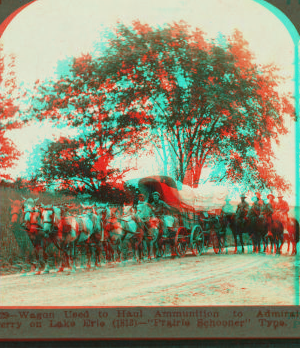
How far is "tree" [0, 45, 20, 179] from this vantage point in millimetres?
5375

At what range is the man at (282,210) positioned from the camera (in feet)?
17.9

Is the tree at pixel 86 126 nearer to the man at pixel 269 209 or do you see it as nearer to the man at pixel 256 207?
the man at pixel 256 207

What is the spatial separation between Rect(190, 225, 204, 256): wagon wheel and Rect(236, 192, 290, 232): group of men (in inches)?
21.4

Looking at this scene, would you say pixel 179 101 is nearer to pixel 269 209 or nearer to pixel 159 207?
pixel 159 207

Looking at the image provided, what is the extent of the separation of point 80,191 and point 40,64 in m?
1.69

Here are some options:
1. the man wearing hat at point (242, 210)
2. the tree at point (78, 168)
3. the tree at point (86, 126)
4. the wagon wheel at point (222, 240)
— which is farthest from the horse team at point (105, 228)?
the tree at point (86, 126)

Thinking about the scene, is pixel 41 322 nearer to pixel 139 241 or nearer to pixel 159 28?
pixel 139 241

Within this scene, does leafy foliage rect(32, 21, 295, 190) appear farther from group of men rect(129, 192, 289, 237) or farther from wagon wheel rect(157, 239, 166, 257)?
wagon wheel rect(157, 239, 166, 257)

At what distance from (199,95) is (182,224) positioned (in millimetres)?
1711

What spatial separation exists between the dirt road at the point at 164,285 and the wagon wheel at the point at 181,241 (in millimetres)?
208

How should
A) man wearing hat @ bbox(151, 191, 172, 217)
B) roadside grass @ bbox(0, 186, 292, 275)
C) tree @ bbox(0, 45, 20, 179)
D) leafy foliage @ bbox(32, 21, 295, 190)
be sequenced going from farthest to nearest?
man wearing hat @ bbox(151, 191, 172, 217)
leafy foliage @ bbox(32, 21, 295, 190)
tree @ bbox(0, 45, 20, 179)
roadside grass @ bbox(0, 186, 292, 275)

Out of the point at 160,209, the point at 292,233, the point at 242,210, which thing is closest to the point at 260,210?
the point at 242,210

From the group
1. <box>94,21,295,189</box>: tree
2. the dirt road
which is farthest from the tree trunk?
the dirt road

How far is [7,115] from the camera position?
5.44m
